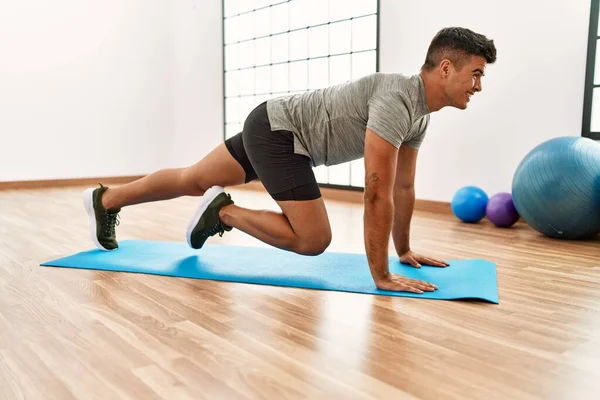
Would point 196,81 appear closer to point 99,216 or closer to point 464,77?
point 99,216

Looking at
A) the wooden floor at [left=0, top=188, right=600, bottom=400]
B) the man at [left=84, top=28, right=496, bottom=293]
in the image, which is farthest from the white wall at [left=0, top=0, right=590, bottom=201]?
the man at [left=84, top=28, right=496, bottom=293]

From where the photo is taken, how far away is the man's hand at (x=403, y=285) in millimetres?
1799

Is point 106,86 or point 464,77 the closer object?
point 464,77

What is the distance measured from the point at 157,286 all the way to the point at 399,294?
0.81 m

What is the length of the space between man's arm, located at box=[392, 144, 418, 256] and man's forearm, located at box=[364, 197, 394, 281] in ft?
1.33

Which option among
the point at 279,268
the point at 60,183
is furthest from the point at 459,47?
the point at 60,183

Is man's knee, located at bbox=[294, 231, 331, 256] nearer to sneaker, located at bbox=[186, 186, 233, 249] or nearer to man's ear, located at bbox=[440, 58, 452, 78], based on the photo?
Answer: sneaker, located at bbox=[186, 186, 233, 249]

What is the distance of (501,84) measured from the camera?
3.61 meters

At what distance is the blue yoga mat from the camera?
189 cm

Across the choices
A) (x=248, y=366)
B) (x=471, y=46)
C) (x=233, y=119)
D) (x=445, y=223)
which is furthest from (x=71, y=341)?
(x=233, y=119)

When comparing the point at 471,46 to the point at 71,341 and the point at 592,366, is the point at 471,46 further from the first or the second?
the point at 71,341

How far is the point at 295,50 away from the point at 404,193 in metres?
3.66

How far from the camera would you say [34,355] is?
128 centimetres

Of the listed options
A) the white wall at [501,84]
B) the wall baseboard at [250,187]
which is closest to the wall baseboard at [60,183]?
the wall baseboard at [250,187]
